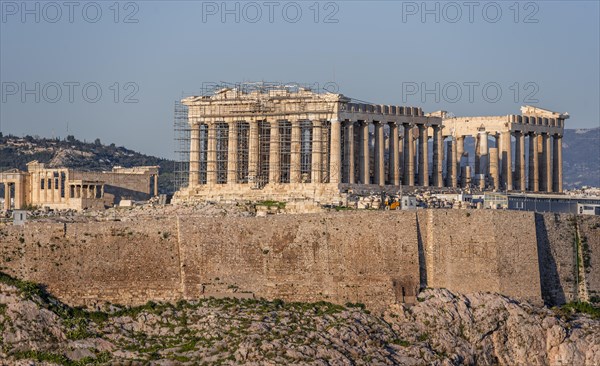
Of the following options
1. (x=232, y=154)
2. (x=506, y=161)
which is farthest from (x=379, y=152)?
(x=506, y=161)

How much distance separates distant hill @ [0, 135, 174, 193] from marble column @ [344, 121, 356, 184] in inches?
1865

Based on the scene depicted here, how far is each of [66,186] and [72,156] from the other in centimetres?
3769

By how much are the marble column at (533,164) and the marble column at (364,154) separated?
604 inches

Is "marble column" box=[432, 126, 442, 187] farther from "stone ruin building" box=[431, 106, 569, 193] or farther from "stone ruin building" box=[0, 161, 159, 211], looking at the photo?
"stone ruin building" box=[0, 161, 159, 211]

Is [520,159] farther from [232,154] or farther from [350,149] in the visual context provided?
[232,154]

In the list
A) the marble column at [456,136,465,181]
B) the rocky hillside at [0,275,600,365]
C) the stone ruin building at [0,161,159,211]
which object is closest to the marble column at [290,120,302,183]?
the marble column at [456,136,465,181]

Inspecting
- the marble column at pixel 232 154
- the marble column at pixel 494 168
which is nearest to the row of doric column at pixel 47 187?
the marble column at pixel 232 154

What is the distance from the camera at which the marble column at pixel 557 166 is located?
120875mm

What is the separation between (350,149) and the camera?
10838cm

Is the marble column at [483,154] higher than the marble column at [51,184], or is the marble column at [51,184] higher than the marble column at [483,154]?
A: the marble column at [483,154]

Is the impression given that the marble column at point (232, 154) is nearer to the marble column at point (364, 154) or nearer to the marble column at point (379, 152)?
the marble column at point (364, 154)

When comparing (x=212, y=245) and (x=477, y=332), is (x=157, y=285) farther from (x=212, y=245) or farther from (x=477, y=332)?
(x=477, y=332)

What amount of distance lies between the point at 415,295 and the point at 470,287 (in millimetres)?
3208

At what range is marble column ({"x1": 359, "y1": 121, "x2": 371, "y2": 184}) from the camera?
10956cm
